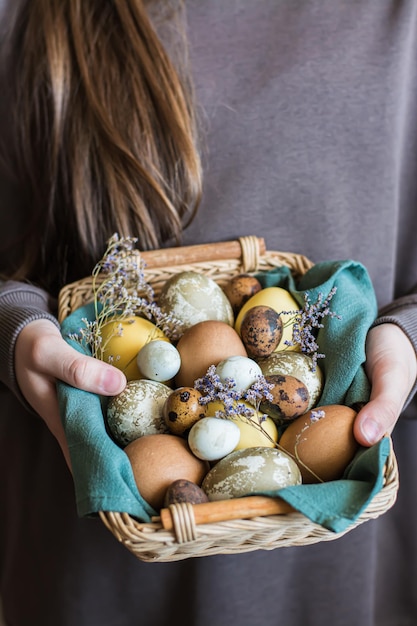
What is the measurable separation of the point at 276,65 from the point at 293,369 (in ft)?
1.57

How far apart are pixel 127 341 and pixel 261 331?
0.54 feet

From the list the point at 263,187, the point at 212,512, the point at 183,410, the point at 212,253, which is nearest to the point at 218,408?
the point at 183,410

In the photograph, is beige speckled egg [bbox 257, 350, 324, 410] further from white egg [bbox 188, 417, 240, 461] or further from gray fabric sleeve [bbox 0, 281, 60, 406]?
gray fabric sleeve [bbox 0, 281, 60, 406]

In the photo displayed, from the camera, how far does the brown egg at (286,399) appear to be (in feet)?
2.08

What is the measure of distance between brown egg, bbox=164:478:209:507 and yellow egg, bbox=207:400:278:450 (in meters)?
0.09

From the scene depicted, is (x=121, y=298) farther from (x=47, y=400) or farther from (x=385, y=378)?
(x=385, y=378)

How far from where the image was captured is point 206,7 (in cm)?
90

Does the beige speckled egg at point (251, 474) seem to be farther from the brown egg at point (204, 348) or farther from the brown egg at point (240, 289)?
the brown egg at point (240, 289)

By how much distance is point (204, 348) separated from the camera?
0.69m

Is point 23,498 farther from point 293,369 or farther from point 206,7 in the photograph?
point 206,7

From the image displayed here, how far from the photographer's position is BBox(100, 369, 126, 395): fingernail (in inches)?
24.7

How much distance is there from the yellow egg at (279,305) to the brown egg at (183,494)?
243 millimetres

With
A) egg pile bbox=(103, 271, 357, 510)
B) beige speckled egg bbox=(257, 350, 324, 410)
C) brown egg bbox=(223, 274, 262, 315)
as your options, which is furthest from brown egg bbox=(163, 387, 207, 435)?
brown egg bbox=(223, 274, 262, 315)

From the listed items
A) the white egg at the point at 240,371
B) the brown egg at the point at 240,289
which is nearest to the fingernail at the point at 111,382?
the white egg at the point at 240,371
